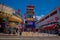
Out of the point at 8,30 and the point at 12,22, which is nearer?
the point at 8,30

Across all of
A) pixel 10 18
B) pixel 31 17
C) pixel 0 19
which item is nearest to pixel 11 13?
pixel 10 18

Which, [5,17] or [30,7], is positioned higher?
[30,7]

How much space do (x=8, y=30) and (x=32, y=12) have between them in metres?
26.5

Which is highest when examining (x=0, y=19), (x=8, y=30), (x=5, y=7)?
(x=5, y=7)

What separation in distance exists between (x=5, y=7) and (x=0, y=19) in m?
6.06

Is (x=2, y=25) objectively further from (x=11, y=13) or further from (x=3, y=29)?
(x=11, y=13)

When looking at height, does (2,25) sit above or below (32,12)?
below

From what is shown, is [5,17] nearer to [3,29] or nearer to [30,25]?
[3,29]

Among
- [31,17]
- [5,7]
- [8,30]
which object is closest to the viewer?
[8,30]

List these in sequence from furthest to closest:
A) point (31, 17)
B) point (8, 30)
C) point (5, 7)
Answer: point (31, 17), point (5, 7), point (8, 30)

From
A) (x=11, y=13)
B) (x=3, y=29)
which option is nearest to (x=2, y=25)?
(x=3, y=29)

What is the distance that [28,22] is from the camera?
79.4 m

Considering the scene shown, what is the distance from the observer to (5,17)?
5697 centimetres

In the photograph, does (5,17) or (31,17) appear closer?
(5,17)
